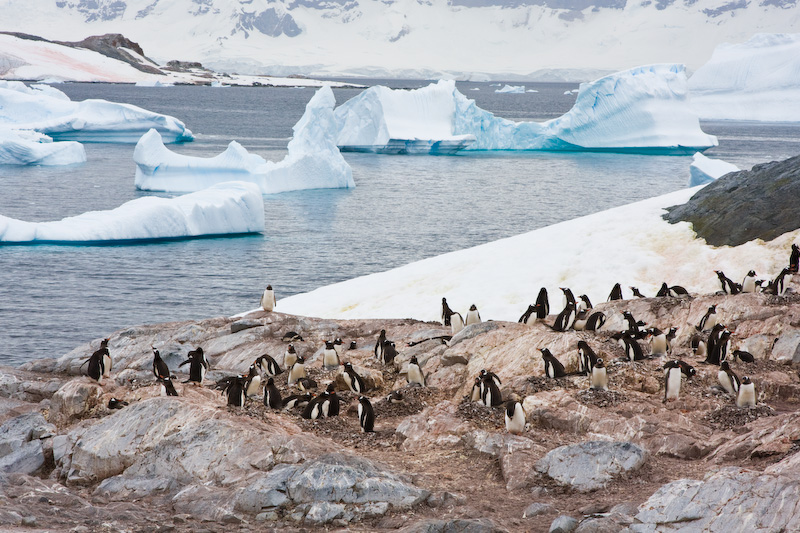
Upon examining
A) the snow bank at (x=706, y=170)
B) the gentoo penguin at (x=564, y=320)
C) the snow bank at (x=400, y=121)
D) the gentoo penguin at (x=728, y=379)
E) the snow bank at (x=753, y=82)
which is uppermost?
the snow bank at (x=753, y=82)

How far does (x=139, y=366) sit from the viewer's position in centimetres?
1482

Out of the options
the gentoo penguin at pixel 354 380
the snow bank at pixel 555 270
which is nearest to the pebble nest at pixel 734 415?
the gentoo penguin at pixel 354 380

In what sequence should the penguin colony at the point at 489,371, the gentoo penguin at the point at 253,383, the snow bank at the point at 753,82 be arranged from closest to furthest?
the penguin colony at the point at 489,371, the gentoo penguin at the point at 253,383, the snow bank at the point at 753,82

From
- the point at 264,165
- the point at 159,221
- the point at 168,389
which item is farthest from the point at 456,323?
the point at 264,165

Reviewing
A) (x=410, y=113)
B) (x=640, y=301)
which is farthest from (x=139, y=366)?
(x=410, y=113)

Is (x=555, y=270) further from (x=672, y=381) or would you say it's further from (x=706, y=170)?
(x=706, y=170)

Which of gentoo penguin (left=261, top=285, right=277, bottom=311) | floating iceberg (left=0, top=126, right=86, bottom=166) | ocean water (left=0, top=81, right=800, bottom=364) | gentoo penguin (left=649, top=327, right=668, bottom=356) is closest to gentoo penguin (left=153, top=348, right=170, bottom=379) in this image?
gentoo penguin (left=261, top=285, right=277, bottom=311)

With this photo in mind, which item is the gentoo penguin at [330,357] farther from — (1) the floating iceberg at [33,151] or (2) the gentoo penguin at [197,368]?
(1) the floating iceberg at [33,151]

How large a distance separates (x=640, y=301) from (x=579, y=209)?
28925mm

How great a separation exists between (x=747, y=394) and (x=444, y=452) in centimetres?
440

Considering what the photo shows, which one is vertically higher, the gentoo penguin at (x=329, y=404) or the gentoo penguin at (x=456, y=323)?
the gentoo penguin at (x=456, y=323)

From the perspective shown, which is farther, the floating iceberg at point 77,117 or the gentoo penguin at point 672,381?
the floating iceberg at point 77,117

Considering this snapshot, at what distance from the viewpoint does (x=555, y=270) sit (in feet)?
72.3

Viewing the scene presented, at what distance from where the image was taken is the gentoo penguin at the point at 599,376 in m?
11.0
